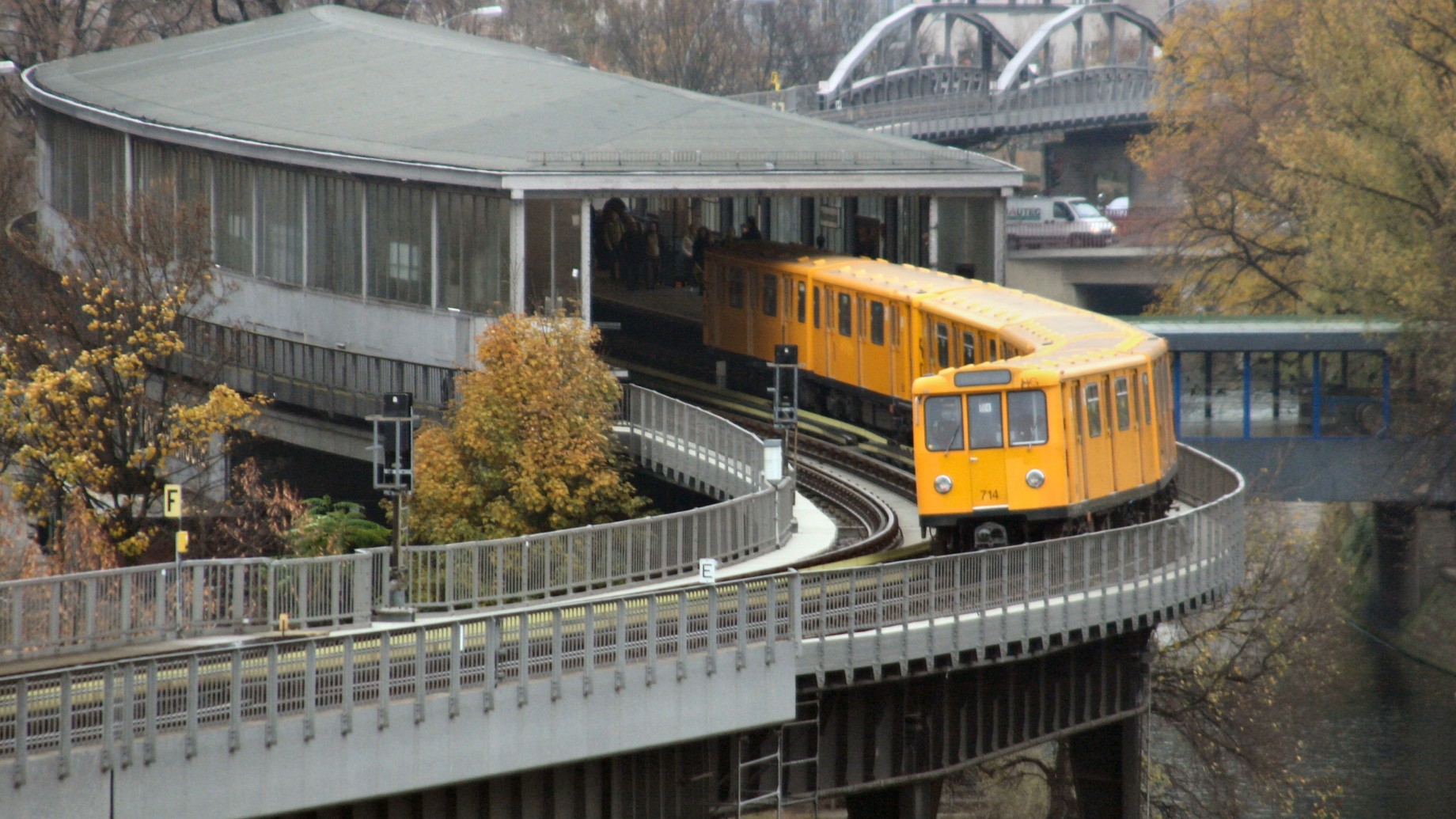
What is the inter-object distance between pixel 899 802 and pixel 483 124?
64.0 feet

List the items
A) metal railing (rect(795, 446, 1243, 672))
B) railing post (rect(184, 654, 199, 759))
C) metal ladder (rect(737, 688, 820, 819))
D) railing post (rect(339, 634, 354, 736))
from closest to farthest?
railing post (rect(184, 654, 199, 759)), railing post (rect(339, 634, 354, 736)), metal railing (rect(795, 446, 1243, 672)), metal ladder (rect(737, 688, 820, 819))

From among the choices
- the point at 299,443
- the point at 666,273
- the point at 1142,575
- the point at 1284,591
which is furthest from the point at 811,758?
the point at 666,273

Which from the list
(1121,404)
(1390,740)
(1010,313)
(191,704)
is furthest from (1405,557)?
(191,704)

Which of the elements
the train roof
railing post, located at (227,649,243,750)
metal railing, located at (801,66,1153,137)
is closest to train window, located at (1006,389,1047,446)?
the train roof

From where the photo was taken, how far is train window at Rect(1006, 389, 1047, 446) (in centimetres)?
2917

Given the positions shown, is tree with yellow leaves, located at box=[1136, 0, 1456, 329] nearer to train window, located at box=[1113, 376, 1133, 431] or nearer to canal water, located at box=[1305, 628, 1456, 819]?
canal water, located at box=[1305, 628, 1456, 819]

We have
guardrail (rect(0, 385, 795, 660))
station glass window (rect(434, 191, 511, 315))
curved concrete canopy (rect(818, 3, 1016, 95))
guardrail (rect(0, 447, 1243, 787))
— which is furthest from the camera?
curved concrete canopy (rect(818, 3, 1016, 95))

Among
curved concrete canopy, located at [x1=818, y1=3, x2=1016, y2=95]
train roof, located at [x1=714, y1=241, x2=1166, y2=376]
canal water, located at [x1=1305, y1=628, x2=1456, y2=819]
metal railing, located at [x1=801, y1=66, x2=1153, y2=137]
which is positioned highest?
curved concrete canopy, located at [x1=818, y1=3, x2=1016, y2=95]

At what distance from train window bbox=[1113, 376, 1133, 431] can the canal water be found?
13.5 metres

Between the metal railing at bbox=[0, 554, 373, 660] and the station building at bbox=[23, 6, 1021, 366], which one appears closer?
the metal railing at bbox=[0, 554, 373, 660]

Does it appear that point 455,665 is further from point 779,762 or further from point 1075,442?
point 1075,442

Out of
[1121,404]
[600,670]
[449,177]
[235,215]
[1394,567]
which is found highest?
[449,177]

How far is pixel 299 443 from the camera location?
43.6 m

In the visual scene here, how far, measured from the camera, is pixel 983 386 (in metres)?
29.5
